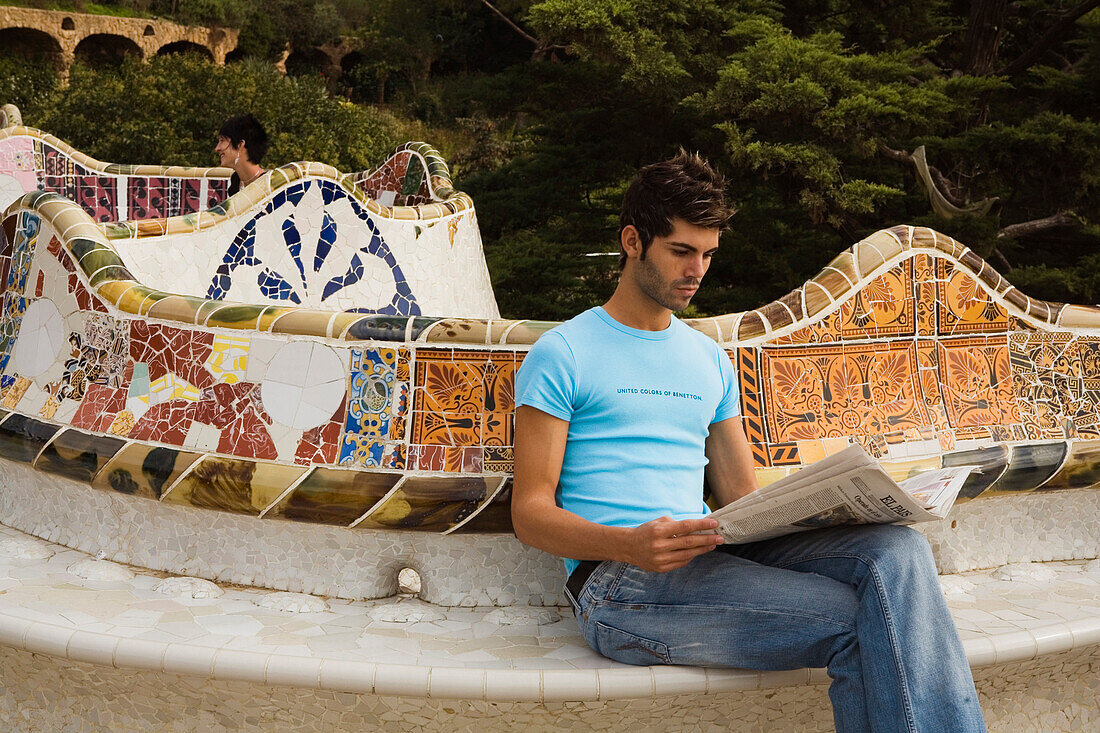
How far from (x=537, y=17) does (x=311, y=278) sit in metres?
4.70

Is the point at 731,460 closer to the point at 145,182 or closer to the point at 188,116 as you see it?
the point at 145,182

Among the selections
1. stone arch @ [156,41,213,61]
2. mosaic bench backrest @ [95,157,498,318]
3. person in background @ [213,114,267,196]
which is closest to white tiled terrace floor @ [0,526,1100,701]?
mosaic bench backrest @ [95,157,498,318]

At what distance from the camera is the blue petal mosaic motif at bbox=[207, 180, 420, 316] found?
4.59 metres

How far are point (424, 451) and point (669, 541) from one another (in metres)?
0.70

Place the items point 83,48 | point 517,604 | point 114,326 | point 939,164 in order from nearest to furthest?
point 517,604 → point 114,326 → point 939,164 → point 83,48

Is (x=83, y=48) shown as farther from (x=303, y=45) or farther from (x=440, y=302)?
(x=440, y=302)

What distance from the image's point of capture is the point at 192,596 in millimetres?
2406

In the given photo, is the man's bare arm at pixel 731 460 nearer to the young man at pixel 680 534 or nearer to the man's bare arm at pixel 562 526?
the young man at pixel 680 534

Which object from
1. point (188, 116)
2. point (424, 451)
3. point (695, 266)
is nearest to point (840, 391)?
point (695, 266)

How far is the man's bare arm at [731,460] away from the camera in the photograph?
7.79 feet

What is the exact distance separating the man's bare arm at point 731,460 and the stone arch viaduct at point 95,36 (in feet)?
70.4

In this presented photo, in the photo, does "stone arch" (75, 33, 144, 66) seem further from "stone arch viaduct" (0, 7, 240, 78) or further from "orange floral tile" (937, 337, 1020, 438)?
"orange floral tile" (937, 337, 1020, 438)

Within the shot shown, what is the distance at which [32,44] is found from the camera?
2264 centimetres

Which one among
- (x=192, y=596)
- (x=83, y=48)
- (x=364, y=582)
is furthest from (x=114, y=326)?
(x=83, y=48)
